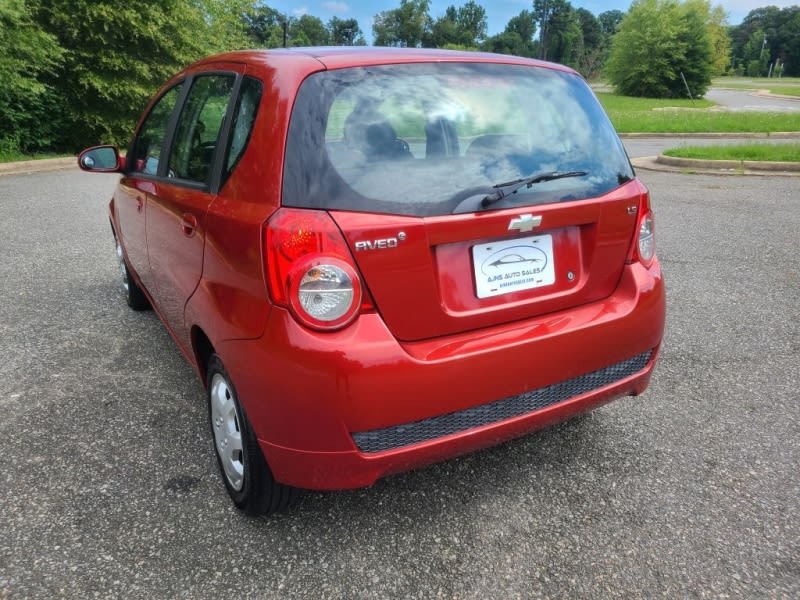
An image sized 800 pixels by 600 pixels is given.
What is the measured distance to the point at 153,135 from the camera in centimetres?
343

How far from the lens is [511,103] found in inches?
90.8

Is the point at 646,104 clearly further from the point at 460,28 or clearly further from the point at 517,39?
the point at 460,28

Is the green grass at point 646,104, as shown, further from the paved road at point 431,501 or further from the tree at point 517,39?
the tree at point 517,39

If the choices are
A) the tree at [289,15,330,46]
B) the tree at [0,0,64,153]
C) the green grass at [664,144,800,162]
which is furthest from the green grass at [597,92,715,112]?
the tree at [289,15,330,46]

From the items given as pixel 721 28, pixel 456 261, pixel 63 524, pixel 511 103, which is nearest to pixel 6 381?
pixel 63 524

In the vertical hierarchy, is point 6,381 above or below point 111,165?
below

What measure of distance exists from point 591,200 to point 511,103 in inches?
18.1

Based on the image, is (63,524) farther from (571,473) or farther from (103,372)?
(571,473)

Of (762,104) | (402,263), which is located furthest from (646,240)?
(762,104)

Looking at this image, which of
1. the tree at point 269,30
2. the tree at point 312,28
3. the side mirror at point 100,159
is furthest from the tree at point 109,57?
the tree at point 312,28

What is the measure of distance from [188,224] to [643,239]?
1.76m

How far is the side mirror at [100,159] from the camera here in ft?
11.8

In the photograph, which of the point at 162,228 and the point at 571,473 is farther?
the point at 162,228

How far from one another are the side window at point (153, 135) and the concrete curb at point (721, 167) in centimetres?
1007
